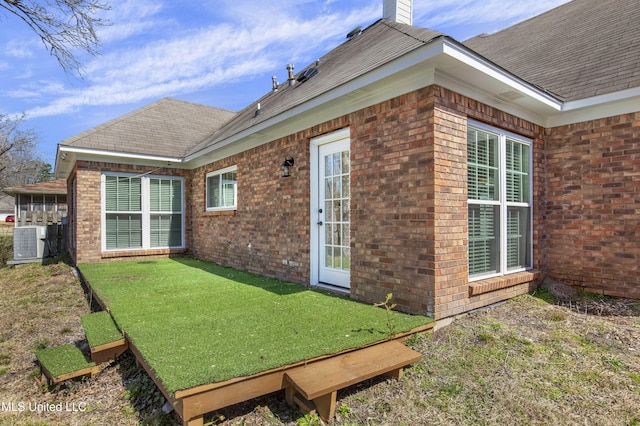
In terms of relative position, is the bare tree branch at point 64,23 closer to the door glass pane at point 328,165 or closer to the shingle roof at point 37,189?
the door glass pane at point 328,165

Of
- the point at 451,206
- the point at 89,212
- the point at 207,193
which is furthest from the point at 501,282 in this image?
the point at 89,212

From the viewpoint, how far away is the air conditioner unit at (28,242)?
10.1 metres

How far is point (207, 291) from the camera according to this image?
5.19 meters

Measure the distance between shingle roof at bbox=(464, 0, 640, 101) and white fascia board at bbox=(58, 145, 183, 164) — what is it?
25.9 ft

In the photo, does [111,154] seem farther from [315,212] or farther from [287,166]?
[315,212]

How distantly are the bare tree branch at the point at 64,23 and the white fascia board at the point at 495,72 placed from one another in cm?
686

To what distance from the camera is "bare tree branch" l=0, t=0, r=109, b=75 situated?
6.44 meters

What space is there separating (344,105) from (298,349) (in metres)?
3.31

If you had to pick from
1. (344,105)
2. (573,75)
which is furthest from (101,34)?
(573,75)

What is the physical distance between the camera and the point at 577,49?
20.5 feet

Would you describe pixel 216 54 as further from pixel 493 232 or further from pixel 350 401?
pixel 350 401

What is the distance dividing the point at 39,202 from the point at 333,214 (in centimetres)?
2491

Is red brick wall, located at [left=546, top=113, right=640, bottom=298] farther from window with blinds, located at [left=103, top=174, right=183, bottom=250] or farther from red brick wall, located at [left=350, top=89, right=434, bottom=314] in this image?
window with blinds, located at [left=103, top=174, right=183, bottom=250]

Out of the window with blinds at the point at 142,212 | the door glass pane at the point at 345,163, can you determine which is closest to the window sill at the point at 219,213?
the window with blinds at the point at 142,212
